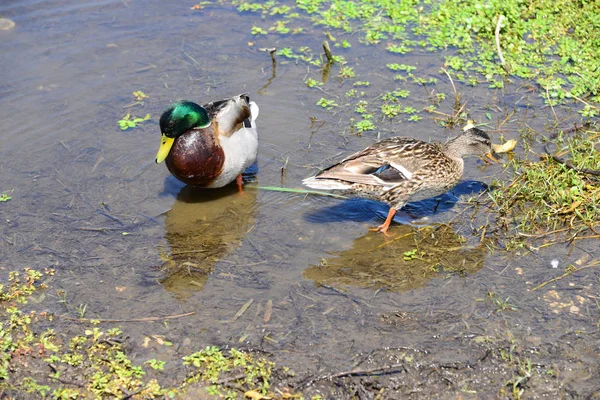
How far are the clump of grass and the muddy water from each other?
0.80ft

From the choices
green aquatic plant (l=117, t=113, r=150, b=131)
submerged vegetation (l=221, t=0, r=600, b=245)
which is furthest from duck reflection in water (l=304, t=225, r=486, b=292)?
green aquatic plant (l=117, t=113, r=150, b=131)

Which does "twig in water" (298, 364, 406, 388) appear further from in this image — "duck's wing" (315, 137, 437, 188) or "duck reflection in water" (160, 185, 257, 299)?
"duck's wing" (315, 137, 437, 188)

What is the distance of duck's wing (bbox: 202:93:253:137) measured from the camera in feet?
20.5

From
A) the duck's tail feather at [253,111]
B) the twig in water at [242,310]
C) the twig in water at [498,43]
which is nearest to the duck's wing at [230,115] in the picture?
the duck's tail feather at [253,111]

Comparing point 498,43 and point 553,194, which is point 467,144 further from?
point 498,43

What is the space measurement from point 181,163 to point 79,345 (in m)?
2.03

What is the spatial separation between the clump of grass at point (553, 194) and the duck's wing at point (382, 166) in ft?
2.33

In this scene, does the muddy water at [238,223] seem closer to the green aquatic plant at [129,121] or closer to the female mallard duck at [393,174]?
the green aquatic plant at [129,121]

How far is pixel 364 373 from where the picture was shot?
13.8 ft

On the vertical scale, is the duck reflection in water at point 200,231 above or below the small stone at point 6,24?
below

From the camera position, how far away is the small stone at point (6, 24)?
868 centimetres

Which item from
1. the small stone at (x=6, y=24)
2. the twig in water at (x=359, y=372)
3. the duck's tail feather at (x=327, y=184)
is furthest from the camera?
the small stone at (x=6, y=24)

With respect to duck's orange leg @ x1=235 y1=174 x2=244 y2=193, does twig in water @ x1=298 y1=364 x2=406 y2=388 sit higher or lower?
higher

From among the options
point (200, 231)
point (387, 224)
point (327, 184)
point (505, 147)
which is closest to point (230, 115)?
point (200, 231)
